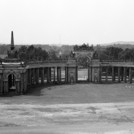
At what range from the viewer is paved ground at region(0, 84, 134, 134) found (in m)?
37.8

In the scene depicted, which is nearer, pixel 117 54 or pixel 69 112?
pixel 69 112

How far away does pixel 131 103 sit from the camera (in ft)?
181

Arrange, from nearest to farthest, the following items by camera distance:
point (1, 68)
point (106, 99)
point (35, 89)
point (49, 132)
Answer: point (49, 132)
point (106, 99)
point (1, 68)
point (35, 89)

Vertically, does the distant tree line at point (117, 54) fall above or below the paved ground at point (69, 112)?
above

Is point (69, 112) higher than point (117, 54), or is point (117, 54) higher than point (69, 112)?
point (117, 54)

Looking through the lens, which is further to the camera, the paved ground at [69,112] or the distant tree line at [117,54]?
the distant tree line at [117,54]

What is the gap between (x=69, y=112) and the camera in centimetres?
4744

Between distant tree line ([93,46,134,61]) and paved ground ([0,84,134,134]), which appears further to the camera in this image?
distant tree line ([93,46,134,61])

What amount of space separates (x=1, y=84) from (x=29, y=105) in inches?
604

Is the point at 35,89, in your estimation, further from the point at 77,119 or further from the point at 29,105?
the point at 77,119

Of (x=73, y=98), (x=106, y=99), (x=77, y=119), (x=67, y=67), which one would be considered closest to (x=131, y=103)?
(x=106, y=99)

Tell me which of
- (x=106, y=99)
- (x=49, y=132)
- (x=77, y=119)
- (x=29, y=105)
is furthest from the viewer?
(x=106, y=99)

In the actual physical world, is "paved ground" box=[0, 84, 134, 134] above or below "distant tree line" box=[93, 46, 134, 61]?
below

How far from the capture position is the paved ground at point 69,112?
37.8 metres
